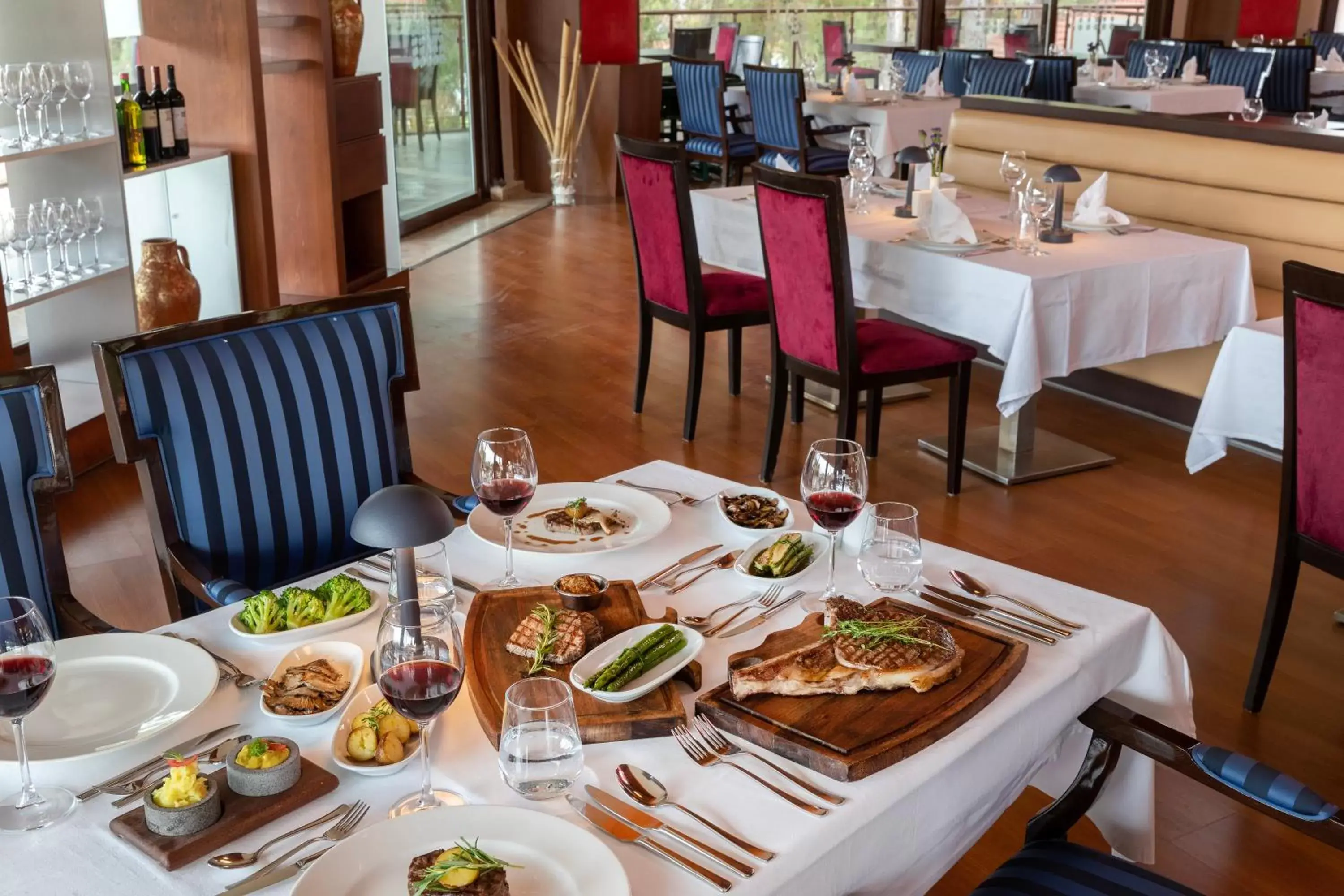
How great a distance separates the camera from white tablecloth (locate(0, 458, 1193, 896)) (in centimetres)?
113

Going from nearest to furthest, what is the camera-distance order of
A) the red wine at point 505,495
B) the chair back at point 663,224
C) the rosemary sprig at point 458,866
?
the rosemary sprig at point 458,866 < the red wine at point 505,495 < the chair back at point 663,224

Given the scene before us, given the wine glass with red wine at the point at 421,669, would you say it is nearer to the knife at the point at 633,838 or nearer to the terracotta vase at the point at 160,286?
the knife at the point at 633,838

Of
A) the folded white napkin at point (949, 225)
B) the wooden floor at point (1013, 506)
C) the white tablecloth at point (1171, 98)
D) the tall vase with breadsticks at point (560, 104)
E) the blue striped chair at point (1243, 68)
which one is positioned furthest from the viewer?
the tall vase with breadsticks at point (560, 104)

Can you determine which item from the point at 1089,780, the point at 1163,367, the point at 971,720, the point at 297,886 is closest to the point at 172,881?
the point at 297,886

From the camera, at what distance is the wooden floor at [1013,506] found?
7.82 feet

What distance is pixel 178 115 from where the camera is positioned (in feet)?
14.7

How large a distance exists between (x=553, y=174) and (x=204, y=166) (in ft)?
13.9

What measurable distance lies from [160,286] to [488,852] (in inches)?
146

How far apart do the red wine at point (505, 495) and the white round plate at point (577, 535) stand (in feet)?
0.37

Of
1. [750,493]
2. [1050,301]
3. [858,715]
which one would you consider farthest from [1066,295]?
[858,715]

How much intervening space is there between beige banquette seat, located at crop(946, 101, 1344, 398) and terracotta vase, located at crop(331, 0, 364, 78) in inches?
109

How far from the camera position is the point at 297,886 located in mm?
1054

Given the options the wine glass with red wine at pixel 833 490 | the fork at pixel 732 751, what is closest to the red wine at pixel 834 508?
the wine glass with red wine at pixel 833 490

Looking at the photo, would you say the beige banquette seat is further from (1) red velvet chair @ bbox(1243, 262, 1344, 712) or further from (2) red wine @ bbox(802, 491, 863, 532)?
(2) red wine @ bbox(802, 491, 863, 532)
